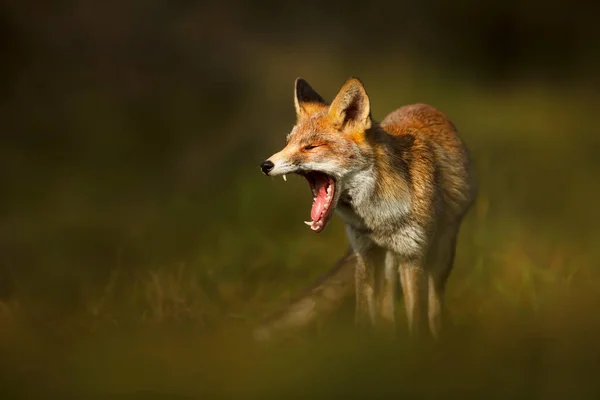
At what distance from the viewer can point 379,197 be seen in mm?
5469

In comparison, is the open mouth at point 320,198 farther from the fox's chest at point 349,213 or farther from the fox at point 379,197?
the fox's chest at point 349,213

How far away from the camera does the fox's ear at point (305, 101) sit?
5.78 metres

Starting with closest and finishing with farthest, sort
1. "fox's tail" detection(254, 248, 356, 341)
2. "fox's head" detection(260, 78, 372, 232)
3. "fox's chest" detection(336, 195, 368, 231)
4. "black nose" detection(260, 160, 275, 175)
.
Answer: "black nose" detection(260, 160, 275, 175), "fox's head" detection(260, 78, 372, 232), "fox's chest" detection(336, 195, 368, 231), "fox's tail" detection(254, 248, 356, 341)

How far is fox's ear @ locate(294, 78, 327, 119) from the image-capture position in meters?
5.78

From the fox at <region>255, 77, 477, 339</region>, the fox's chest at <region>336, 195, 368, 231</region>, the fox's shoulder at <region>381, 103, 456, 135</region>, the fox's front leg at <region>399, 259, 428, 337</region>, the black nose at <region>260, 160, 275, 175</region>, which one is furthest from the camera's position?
the fox's shoulder at <region>381, 103, 456, 135</region>

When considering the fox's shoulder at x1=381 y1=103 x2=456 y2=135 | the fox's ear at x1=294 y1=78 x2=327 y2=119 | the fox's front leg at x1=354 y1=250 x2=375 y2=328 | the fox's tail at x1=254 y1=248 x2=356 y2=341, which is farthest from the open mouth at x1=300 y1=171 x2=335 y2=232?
the fox's shoulder at x1=381 y1=103 x2=456 y2=135

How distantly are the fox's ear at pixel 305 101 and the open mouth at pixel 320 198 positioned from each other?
1.85 feet

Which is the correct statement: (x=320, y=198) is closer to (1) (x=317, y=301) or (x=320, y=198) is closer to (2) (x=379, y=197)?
(2) (x=379, y=197)

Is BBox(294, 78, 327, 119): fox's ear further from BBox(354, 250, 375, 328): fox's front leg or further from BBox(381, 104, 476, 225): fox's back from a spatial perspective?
BBox(354, 250, 375, 328): fox's front leg

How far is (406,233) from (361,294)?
0.64 m

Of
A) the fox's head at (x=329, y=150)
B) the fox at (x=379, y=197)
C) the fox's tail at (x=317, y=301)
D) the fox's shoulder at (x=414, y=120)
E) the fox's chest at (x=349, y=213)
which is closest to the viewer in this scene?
the fox's head at (x=329, y=150)

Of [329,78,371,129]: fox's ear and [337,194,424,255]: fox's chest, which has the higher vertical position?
[329,78,371,129]: fox's ear

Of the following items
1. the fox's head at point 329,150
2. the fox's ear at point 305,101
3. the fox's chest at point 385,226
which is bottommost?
the fox's chest at point 385,226

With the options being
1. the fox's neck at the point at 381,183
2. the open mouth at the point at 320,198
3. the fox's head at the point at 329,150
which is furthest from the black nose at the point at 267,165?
the fox's neck at the point at 381,183
